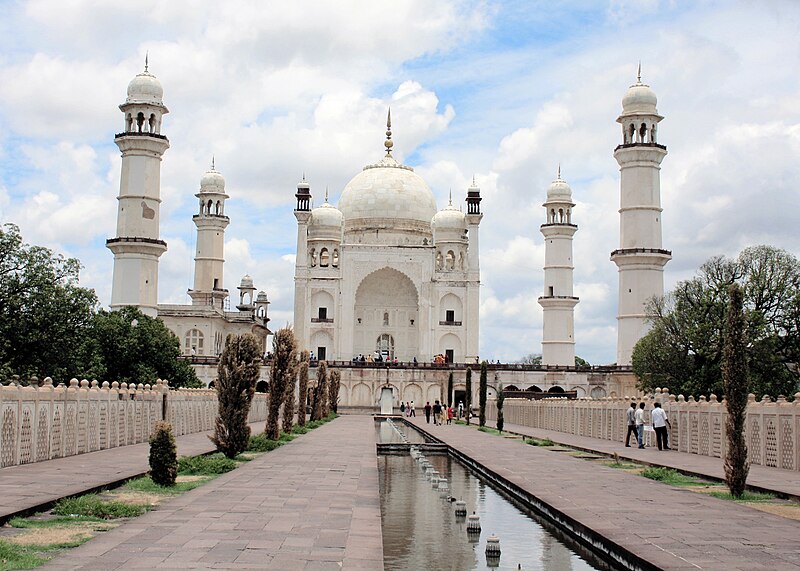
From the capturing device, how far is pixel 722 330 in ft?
108

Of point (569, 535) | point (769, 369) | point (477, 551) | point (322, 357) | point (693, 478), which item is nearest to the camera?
point (477, 551)

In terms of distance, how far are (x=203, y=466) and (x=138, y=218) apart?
3340 cm

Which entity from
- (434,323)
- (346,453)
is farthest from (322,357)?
(346,453)

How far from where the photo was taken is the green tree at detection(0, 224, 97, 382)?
86.4 feet

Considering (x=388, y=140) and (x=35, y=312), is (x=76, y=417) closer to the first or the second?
(x=35, y=312)

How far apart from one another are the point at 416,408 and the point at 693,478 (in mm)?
38651

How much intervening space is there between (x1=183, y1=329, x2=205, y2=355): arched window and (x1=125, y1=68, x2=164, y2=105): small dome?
14500 millimetres

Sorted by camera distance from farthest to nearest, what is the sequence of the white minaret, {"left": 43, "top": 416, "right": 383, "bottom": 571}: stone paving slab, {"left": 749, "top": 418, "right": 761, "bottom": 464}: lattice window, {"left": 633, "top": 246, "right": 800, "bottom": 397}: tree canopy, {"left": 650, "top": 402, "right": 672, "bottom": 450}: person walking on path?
the white minaret < {"left": 633, "top": 246, "right": 800, "bottom": 397}: tree canopy < {"left": 650, "top": 402, "right": 672, "bottom": 450}: person walking on path < {"left": 749, "top": 418, "right": 761, "bottom": 464}: lattice window < {"left": 43, "top": 416, "right": 383, "bottom": 571}: stone paving slab

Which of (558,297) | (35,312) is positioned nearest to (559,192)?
(558,297)

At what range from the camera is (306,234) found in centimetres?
5575

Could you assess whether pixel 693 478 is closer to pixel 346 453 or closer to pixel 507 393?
pixel 346 453

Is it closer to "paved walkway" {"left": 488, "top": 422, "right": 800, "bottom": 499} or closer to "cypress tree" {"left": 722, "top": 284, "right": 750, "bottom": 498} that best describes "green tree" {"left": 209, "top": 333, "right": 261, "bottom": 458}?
"paved walkway" {"left": 488, "top": 422, "right": 800, "bottom": 499}

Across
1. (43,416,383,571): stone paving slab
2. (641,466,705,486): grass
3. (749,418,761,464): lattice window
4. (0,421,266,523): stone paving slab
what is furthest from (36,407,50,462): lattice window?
(749,418,761,464): lattice window

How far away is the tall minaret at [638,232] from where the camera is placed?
46.7 m
